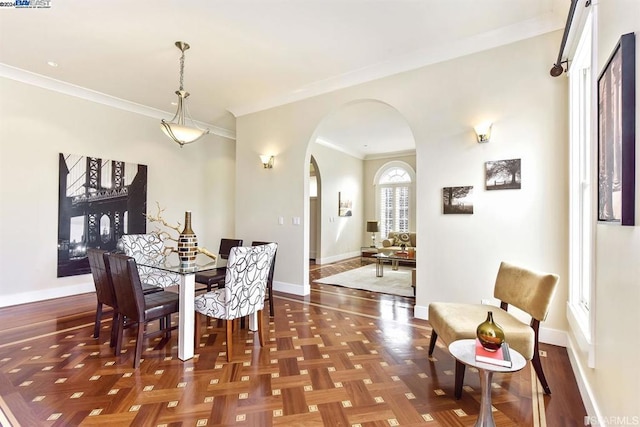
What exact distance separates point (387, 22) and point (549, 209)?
2.44 metres

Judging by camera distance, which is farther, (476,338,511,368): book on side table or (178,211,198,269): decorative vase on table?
(178,211,198,269): decorative vase on table

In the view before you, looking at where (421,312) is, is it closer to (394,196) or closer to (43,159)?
(43,159)

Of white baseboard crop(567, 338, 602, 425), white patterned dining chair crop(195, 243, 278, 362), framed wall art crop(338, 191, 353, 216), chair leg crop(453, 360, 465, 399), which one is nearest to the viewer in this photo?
white baseboard crop(567, 338, 602, 425)

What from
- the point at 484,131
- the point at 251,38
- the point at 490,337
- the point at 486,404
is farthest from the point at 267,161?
the point at 486,404

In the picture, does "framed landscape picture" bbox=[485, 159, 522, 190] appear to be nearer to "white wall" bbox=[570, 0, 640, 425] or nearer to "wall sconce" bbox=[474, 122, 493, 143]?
"wall sconce" bbox=[474, 122, 493, 143]

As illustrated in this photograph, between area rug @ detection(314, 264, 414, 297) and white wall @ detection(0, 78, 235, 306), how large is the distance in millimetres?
3664

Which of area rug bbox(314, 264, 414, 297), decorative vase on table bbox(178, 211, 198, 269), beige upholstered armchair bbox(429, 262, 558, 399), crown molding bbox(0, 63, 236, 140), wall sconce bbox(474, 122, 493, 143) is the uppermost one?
crown molding bbox(0, 63, 236, 140)

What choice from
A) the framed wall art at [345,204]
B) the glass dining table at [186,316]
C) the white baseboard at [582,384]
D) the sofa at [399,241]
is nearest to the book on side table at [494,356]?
the white baseboard at [582,384]

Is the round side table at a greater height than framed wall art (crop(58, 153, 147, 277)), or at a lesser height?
lesser

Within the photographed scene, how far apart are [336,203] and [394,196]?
6.59ft

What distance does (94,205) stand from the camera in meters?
4.67

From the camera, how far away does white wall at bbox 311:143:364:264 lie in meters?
7.61

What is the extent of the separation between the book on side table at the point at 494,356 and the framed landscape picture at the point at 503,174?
1989 mm

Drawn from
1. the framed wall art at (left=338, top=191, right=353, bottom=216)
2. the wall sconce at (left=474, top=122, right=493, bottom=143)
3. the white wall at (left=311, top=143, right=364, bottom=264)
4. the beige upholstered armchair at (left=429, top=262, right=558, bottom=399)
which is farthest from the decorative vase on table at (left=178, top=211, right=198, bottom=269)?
the framed wall art at (left=338, top=191, right=353, bottom=216)
